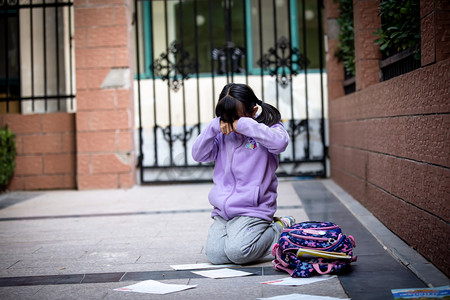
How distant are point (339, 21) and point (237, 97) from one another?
5019mm

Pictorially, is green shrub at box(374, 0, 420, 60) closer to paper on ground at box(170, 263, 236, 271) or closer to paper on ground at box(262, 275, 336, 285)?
paper on ground at box(262, 275, 336, 285)

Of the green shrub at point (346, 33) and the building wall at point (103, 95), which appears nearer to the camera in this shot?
the green shrub at point (346, 33)

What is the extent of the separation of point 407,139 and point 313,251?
1.24 m

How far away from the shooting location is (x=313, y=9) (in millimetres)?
10789

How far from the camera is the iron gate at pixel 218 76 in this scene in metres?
9.06

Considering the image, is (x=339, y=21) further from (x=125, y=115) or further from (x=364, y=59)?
(x=125, y=115)

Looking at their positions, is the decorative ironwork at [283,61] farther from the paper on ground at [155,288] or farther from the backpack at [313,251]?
the paper on ground at [155,288]

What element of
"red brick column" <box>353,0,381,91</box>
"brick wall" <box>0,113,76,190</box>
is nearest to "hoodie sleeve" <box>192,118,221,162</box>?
"red brick column" <box>353,0,381,91</box>

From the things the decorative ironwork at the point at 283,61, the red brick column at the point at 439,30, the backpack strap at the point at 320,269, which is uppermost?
the decorative ironwork at the point at 283,61

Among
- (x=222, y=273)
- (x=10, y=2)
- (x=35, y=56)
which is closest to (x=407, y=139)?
(x=222, y=273)

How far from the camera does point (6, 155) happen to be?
28.0 ft

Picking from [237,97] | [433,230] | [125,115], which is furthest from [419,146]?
[125,115]

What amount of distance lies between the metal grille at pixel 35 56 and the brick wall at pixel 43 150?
24 centimetres

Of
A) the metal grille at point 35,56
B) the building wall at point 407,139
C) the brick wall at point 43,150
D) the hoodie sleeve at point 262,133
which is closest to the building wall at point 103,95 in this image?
the brick wall at point 43,150
